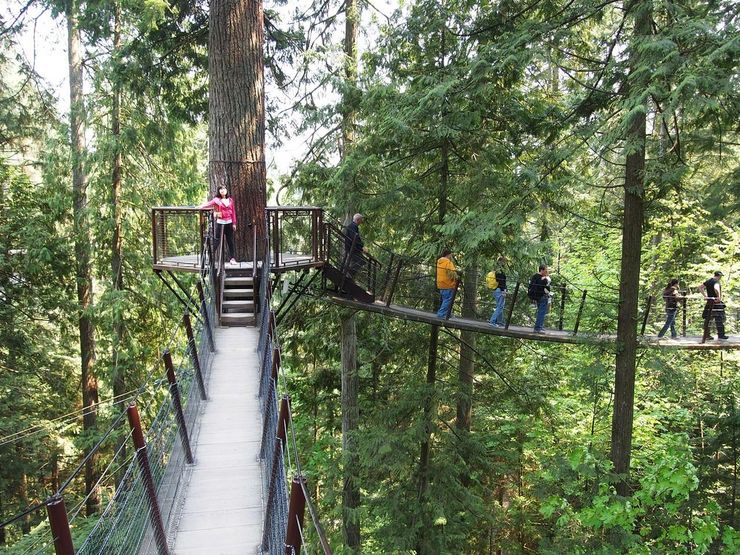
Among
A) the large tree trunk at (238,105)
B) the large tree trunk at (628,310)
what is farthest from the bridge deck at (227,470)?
the large tree trunk at (628,310)

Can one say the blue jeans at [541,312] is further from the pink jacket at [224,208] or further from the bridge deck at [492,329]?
the pink jacket at [224,208]

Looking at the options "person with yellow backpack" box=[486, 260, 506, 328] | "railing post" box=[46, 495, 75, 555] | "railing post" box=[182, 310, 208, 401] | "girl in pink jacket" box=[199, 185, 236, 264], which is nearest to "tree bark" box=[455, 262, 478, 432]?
"person with yellow backpack" box=[486, 260, 506, 328]

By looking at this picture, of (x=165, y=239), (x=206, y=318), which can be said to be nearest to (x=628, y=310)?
(x=206, y=318)

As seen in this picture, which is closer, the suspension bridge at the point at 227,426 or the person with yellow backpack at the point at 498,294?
the suspension bridge at the point at 227,426

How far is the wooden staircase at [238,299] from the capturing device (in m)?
7.05

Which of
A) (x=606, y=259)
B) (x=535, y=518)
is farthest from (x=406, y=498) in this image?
(x=606, y=259)

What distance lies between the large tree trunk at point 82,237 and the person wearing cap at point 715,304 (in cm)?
1281

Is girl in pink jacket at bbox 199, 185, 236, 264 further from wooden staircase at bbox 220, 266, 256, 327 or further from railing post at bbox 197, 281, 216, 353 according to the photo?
railing post at bbox 197, 281, 216, 353

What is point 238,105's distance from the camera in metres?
7.45

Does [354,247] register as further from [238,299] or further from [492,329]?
[492,329]

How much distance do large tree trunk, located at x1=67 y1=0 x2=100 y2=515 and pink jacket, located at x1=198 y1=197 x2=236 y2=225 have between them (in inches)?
243

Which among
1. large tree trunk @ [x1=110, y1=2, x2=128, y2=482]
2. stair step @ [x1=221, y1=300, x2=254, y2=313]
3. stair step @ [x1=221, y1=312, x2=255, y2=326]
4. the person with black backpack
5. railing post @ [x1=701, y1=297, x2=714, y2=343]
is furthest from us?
large tree trunk @ [x1=110, y1=2, x2=128, y2=482]

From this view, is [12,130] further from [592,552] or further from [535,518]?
[535,518]

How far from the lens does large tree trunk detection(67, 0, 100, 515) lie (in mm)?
11883
